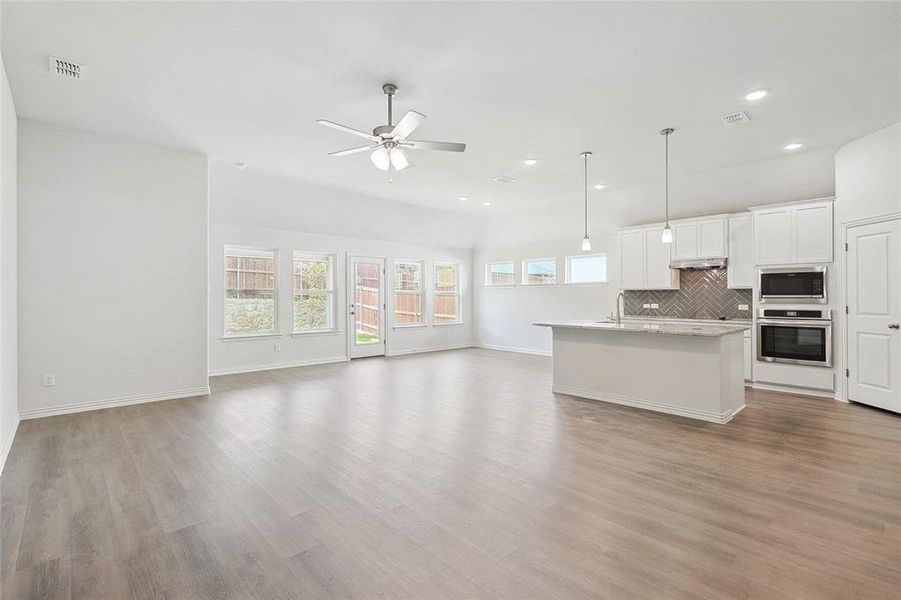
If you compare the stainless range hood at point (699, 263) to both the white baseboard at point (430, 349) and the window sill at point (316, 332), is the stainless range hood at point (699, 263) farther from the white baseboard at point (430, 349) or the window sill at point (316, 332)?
the window sill at point (316, 332)

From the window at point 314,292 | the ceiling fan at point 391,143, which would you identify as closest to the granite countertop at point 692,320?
the ceiling fan at point 391,143

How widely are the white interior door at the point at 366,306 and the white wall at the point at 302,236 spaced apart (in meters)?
0.15

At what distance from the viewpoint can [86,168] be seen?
467 centimetres

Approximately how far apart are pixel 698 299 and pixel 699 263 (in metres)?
0.62

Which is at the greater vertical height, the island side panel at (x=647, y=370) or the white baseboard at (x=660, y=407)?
the island side panel at (x=647, y=370)

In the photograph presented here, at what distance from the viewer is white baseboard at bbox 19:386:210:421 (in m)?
4.41

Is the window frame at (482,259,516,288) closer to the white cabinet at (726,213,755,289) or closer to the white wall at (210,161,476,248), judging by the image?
the white wall at (210,161,476,248)

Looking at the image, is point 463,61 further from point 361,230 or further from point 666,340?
point 361,230

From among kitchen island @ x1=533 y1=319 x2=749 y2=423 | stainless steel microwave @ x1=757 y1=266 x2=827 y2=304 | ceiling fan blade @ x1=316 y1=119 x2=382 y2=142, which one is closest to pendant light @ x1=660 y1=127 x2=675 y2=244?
kitchen island @ x1=533 y1=319 x2=749 y2=423

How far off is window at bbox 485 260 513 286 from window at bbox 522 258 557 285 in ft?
1.42

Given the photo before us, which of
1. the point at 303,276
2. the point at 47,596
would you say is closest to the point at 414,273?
the point at 303,276

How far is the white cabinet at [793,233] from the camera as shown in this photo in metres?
5.19

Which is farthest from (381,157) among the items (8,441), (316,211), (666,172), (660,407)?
(666,172)

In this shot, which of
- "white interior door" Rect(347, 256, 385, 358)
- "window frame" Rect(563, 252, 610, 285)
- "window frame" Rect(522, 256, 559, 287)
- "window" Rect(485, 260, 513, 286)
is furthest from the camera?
"window" Rect(485, 260, 513, 286)
